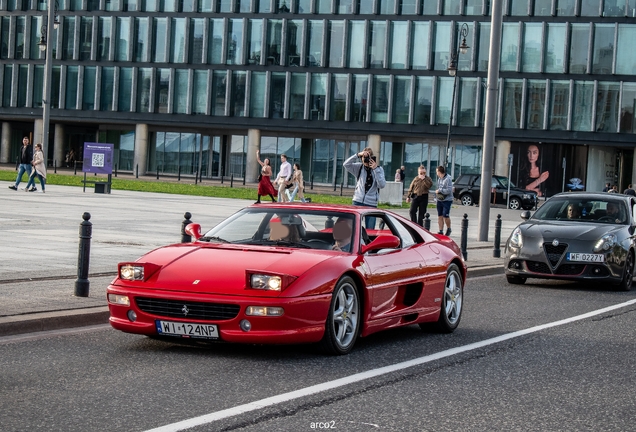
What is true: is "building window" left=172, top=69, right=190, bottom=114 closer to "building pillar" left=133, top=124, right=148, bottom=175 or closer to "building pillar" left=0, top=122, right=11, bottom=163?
"building pillar" left=133, top=124, right=148, bottom=175

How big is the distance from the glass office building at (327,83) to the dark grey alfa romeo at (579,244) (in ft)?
161

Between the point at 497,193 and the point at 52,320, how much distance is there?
48247mm

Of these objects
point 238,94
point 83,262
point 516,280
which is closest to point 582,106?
point 238,94

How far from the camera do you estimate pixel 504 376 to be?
27.3ft

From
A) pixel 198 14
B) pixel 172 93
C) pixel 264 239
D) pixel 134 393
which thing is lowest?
pixel 134 393

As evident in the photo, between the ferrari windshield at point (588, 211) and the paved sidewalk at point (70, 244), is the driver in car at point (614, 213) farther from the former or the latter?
the paved sidewalk at point (70, 244)

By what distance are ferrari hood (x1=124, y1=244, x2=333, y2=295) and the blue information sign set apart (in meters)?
32.7

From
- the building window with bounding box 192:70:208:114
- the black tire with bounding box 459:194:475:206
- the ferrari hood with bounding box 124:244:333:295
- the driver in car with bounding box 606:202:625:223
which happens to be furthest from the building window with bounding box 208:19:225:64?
the ferrari hood with bounding box 124:244:333:295

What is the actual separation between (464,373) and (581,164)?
6287 centimetres

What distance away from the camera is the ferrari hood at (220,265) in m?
8.48

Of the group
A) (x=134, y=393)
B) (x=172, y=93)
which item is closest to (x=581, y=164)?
(x=172, y=93)

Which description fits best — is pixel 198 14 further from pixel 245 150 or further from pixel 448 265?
pixel 448 265

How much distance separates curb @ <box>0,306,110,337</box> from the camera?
31.3 ft

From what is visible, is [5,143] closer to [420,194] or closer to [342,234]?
[420,194]
